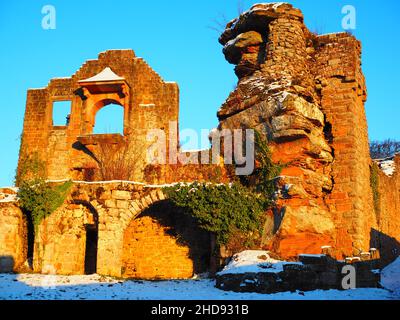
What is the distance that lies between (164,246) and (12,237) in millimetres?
4391

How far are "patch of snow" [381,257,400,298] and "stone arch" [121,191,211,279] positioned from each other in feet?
16.4

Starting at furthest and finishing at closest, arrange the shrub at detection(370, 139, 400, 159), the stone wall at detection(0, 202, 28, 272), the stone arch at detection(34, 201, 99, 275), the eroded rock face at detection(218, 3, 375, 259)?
1. the shrub at detection(370, 139, 400, 159)
2. the stone arch at detection(34, 201, 99, 275)
3. the stone wall at detection(0, 202, 28, 272)
4. the eroded rock face at detection(218, 3, 375, 259)

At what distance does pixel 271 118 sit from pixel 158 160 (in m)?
6.87

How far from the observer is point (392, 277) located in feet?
45.6

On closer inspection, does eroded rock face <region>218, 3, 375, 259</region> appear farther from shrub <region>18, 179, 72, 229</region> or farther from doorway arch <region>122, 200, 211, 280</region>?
shrub <region>18, 179, 72, 229</region>

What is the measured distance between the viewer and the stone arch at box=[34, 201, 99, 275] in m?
15.0

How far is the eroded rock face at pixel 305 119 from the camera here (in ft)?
45.9

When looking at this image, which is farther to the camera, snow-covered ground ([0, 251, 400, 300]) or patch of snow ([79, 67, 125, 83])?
patch of snow ([79, 67, 125, 83])

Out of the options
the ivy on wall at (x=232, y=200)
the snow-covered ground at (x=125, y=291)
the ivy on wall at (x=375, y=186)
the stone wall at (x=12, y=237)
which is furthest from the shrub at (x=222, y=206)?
the stone wall at (x=12, y=237)

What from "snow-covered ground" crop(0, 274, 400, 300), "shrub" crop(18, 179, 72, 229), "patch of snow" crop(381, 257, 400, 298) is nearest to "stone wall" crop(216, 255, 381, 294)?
"snow-covered ground" crop(0, 274, 400, 300)

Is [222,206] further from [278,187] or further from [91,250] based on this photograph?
[91,250]

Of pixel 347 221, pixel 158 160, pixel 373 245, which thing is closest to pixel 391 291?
pixel 347 221

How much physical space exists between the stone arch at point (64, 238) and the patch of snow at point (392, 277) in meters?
7.81
